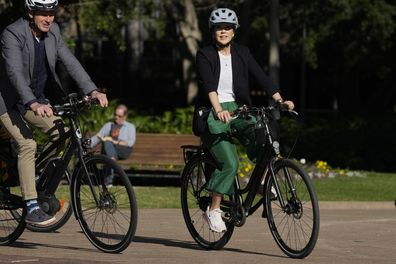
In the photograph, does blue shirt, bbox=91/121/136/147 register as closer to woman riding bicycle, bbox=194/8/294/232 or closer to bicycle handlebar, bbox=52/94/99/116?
woman riding bicycle, bbox=194/8/294/232

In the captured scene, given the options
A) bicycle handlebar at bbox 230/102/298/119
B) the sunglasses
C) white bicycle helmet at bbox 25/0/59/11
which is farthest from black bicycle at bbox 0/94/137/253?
the sunglasses

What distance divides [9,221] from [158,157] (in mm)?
9406

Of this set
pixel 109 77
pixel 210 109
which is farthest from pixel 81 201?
pixel 109 77

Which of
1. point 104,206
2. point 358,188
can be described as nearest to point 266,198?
point 104,206

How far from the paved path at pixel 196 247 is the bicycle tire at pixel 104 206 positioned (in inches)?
4.8

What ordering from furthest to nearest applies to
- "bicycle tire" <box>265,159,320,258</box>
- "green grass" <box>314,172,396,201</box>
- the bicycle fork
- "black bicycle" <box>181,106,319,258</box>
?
"green grass" <box>314,172,396,201</box>, the bicycle fork, "black bicycle" <box>181,106,319,258</box>, "bicycle tire" <box>265,159,320,258</box>

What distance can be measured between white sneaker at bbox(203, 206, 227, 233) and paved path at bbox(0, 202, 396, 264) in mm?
189

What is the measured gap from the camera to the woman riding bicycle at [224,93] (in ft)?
31.0

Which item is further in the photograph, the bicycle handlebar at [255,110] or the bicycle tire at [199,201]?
the bicycle tire at [199,201]

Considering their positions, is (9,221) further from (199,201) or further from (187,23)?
(187,23)

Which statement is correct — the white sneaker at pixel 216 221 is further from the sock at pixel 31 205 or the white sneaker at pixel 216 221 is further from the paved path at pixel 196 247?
the sock at pixel 31 205

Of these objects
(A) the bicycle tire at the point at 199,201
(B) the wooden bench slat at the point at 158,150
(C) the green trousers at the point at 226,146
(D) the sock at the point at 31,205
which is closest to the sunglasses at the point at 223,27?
(C) the green trousers at the point at 226,146

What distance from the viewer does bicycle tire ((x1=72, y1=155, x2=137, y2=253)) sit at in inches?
348

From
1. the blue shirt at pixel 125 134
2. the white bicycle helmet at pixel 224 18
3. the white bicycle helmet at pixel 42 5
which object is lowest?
the blue shirt at pixel 125 134
